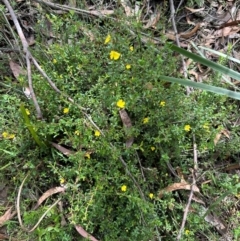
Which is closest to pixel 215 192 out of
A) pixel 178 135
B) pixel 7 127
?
pixel 178 135

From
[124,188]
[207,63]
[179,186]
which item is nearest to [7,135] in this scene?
[124,188]

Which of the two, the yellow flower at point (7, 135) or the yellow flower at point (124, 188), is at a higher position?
the yellow flower at point (7, 135)

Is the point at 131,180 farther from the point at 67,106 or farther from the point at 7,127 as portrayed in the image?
the point at 7,127

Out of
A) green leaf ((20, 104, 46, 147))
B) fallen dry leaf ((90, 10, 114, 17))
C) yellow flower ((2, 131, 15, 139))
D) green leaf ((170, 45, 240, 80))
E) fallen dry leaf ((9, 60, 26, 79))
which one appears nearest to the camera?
green leaf ((170, 45, 240, 80))

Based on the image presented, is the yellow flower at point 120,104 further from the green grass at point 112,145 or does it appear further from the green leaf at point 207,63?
the green leaf at point 207,63

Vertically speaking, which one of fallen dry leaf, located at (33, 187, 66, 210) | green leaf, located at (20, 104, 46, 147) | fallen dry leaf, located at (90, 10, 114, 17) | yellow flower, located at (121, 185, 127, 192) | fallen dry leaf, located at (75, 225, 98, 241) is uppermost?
fallen dry leaf, located at (90, 10, 114, 17)

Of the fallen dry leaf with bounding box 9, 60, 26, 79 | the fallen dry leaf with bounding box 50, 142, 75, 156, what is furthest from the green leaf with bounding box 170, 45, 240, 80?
the fallen dry leaf with bounding box 9, 60, 26, 79

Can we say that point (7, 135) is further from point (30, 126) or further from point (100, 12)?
point (100, 12)

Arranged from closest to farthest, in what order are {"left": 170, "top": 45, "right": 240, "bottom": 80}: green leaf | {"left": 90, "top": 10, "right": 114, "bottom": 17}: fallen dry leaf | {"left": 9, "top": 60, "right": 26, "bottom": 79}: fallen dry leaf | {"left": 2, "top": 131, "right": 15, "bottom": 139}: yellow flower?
{"left": 170, "top": 45, "right": 240, "bottom": 80}: green leaf
{"left": 2, "top": 131, "right": 15, "bottom": 139}: yellow flower
{"left": 9, "top": 60, "right": 26, "bottom": 79}: fallen dry leaf
{"left": 90, "top": 10, "right": 114, "bottom": 17}: fallen dry leaf

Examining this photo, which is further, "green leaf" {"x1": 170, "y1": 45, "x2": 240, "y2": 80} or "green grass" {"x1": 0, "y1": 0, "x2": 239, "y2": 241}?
"green grass" {"x1": 0, "y1": 0, "x2": 239, "y2": 241}

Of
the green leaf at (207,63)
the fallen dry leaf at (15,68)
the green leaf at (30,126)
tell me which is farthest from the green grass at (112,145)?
the green leaf at (207,63)

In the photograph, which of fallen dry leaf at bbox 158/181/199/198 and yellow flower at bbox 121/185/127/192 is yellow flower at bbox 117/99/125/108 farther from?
fallen dry leaf at bbox 158/181/199/198
